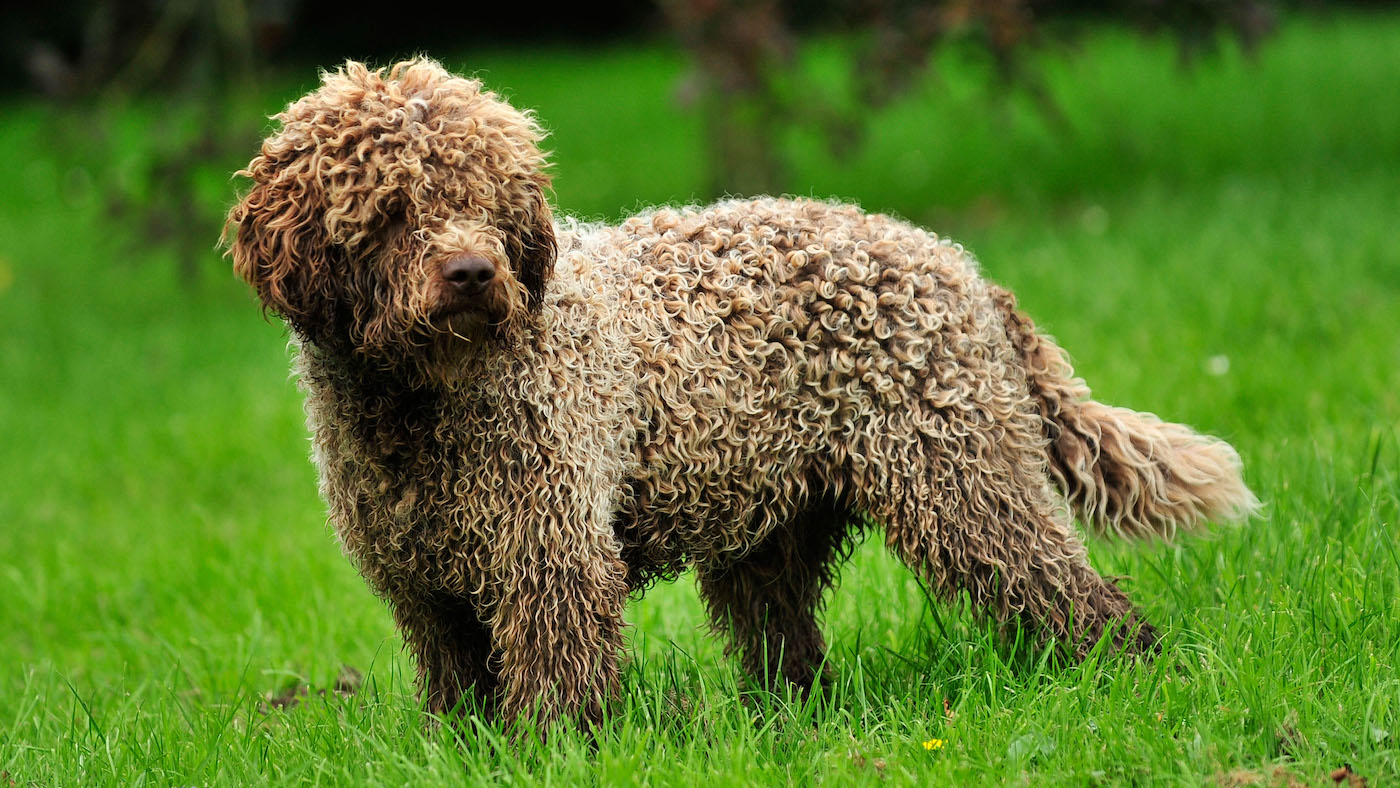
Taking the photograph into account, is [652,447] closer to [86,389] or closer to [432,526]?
[432,526]

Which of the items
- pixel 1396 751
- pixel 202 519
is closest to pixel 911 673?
pixel 1396 751

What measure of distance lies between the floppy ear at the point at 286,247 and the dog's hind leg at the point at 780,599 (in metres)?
1.62

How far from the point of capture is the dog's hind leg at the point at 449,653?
4.16m

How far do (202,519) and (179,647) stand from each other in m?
1.87

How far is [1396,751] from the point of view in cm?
350

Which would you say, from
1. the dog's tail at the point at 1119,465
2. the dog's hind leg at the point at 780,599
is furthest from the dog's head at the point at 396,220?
the dog's tail at the point at 1119,465

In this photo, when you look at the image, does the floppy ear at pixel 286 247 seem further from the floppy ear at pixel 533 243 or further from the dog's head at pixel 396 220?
the floppy ear at pixel 533 243

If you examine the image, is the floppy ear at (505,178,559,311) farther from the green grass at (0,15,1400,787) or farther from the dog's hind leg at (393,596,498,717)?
the green grass at (0,15,1400,787)

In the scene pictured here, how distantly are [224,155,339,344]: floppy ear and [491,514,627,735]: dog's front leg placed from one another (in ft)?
2.51

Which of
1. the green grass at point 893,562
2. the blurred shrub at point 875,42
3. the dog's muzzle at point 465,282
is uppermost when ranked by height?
the blurred shrub at point 875,42

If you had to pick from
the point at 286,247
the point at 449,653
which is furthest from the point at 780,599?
the point at 286,247

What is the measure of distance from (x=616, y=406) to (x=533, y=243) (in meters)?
0.51

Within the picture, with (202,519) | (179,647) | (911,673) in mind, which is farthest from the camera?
(202,519)

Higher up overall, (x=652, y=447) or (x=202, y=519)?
(x=652, y=447)
